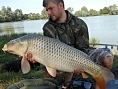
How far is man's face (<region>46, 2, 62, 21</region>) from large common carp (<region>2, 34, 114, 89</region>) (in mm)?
425

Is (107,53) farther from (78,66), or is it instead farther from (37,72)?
(37,72)

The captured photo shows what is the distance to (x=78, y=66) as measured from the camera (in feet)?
7.20

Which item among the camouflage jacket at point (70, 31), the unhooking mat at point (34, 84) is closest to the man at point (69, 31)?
the camouflage jacket at point (70, 31)

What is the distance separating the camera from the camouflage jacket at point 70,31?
9.05ft

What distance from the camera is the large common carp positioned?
6.81ft

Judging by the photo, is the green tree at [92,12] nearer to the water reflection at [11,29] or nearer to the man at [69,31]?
the water reflection at [11,29]

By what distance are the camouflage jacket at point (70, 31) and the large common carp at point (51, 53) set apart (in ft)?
1.96

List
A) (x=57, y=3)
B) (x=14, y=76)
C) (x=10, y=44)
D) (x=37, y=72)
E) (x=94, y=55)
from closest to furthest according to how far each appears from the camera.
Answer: (x=10, y=44) < (x=57, y=3) < (x=94, y=55) < (x=14, y=76) < (x=37, y=72)

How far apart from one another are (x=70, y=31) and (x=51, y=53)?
74 cm

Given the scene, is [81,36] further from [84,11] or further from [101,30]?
[84,11]

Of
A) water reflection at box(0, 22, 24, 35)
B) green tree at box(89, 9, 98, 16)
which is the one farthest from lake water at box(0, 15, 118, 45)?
green tree at box(89, 9, 98, 16)

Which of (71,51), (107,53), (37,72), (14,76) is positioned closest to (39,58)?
(71,51)

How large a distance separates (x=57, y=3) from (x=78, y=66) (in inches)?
26.1

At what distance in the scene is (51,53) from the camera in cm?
209
